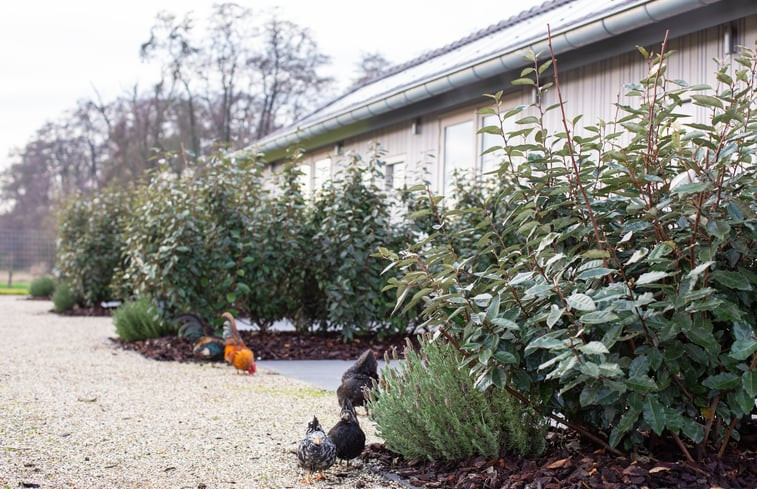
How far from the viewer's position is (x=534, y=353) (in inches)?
104

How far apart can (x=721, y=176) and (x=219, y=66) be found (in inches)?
1013

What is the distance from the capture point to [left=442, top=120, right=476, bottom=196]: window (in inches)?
339

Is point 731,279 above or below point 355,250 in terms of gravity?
below

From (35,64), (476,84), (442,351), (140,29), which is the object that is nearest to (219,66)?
(140,29)

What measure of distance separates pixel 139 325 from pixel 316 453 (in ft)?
19.1

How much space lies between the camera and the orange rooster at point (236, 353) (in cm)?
593

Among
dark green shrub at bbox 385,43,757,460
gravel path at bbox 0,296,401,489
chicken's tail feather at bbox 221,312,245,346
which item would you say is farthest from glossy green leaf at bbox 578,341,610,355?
chicken's tail feather at bbox 221,312,245,346

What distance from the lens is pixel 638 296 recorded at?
238cm

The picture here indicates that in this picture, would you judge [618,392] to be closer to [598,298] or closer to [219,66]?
[598,298]

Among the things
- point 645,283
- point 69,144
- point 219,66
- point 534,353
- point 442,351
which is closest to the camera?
point 645,283

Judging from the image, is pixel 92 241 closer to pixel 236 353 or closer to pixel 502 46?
pixel 236 353

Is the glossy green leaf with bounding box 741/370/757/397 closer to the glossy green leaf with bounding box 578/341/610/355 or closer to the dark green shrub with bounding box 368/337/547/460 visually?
the glossy green leaf with bounding box 578/341/610/355

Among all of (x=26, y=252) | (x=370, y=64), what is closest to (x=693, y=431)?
(x=26, y=252)

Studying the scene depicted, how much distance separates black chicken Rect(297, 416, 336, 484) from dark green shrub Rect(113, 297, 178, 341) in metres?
5.38
